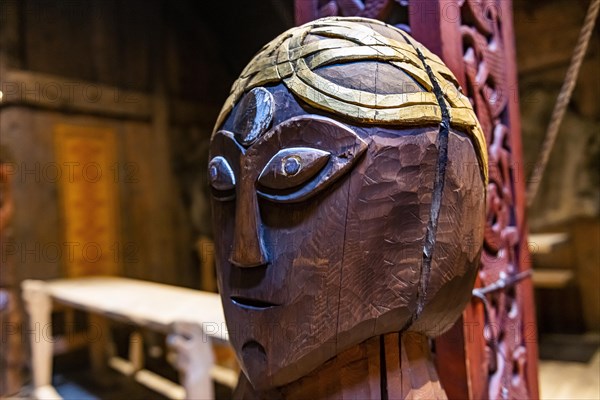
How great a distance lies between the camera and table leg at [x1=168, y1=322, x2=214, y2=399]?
137 centimetres

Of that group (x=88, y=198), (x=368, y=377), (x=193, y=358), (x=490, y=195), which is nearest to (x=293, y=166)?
(x=368, y=377)

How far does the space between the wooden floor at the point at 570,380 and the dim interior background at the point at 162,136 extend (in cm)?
2

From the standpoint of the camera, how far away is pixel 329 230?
577mm

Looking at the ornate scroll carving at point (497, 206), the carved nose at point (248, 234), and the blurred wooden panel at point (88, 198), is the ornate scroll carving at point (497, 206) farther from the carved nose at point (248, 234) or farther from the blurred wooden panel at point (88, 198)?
the blurred wooden panel at point (88, 198)

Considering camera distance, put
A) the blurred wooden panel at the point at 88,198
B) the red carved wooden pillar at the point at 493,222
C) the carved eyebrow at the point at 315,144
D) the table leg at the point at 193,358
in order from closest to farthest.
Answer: the carved eyebrow at the point at 315,144 < the red carved wooden pillar at the point at 493,222 < the table leg at the point at 193,358 < the blurred wooden panel at the point at 88,198

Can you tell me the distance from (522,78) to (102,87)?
96.9 inches

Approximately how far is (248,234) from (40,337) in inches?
85.6

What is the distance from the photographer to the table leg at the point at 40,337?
2.26 metres

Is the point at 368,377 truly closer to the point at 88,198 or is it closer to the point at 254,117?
the point at 254,117

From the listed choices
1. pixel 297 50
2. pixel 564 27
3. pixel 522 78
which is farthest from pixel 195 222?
pixel 297 50

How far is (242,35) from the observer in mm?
2521

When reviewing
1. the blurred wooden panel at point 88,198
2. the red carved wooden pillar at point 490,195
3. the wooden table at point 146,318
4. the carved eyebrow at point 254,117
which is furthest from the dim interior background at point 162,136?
the carved eyebrow at point 254,117

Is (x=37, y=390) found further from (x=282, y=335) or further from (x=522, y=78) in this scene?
(x=522, y=78)

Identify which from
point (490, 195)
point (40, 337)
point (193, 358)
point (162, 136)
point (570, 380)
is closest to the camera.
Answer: point (490, 195)
